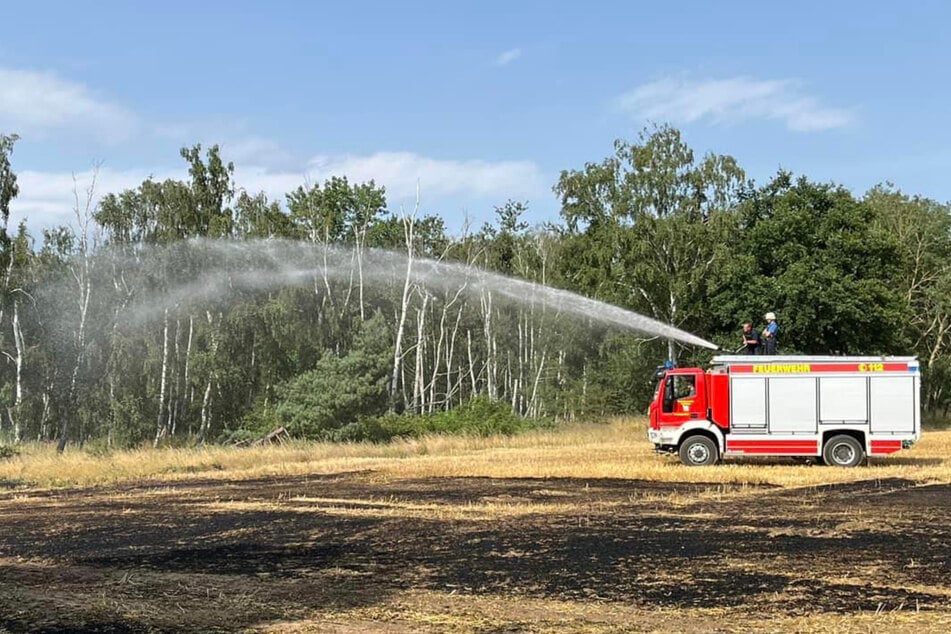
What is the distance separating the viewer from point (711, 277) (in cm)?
Answer: 4356

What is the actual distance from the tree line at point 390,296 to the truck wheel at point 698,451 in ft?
52.0

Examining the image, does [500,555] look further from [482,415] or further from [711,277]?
[711,277]

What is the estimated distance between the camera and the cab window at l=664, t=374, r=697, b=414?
72.1ft

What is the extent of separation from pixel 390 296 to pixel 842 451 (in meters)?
39.8

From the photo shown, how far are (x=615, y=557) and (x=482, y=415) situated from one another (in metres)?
26.9

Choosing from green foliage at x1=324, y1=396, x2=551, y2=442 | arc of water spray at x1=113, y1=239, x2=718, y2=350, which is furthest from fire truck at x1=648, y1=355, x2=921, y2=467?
arc of water spray at x1=113, y1=239, x2=718, y2=350

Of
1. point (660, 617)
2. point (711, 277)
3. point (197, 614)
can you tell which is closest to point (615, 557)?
point (660, 617)

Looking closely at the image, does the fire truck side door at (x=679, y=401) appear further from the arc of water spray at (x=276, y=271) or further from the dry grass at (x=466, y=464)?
the arc of water spray at (x=276, y=271)

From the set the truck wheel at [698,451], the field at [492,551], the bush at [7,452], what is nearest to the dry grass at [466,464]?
the field at [492,551]

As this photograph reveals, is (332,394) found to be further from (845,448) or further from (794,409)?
(845,448)

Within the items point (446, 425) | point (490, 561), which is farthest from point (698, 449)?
point (446, 425)

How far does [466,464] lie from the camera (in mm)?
23562

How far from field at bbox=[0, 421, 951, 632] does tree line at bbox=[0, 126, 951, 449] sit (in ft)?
60.6

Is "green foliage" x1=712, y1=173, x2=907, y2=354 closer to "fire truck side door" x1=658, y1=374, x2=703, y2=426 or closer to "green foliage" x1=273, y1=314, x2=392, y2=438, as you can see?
"green foliage" x1=273, y1=314, x2=392, y2=438
